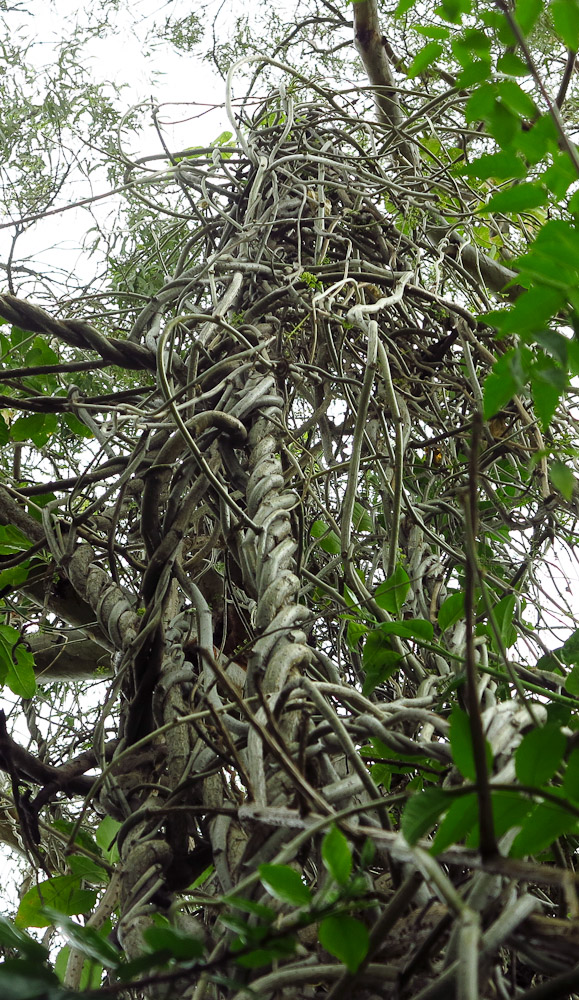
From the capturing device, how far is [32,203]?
140 cm

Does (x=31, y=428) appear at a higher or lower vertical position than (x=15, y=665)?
higher

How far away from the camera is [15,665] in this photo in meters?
0.83

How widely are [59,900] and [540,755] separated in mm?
484

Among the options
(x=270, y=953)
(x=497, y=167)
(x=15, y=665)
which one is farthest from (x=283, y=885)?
(x=15, y=665)

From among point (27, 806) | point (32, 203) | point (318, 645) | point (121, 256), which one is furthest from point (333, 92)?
point (27, 806)

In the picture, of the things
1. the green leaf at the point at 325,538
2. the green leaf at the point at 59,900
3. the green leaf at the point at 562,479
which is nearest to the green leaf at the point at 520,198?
the green leaf at the point at 562,479

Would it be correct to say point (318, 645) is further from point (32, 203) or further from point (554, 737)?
point (32, 203)

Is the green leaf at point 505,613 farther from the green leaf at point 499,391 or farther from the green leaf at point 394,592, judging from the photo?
the green leaf at point 499,391

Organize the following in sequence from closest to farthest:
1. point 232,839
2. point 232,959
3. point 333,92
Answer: point 232,959 < point 232,839 < point 333,92

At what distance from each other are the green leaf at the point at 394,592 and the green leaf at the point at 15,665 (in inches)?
16.3

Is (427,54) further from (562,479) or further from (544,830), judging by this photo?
(544,830)

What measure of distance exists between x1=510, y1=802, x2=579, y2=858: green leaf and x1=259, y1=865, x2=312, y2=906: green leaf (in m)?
0.08

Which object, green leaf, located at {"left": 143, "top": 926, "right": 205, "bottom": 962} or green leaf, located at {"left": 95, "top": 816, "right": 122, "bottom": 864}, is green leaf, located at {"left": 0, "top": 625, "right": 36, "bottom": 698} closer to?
green leaf, located at {"left": 95, "top": 816, "right": 122, "bottom": 864}

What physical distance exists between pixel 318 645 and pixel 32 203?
998 millimetres
